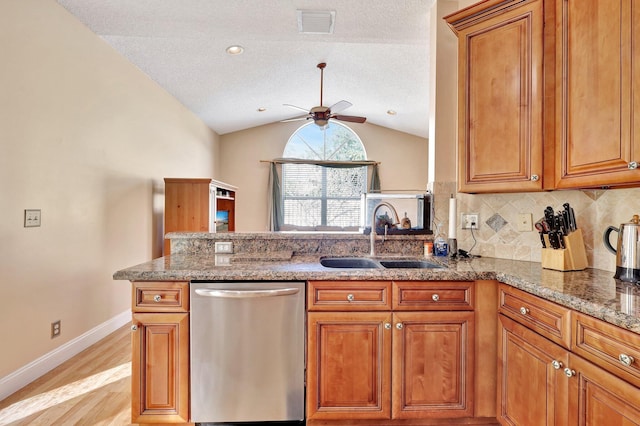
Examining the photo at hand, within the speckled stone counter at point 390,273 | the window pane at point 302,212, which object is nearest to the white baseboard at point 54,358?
the speckled stone counter at point 390,273

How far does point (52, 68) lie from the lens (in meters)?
2.44

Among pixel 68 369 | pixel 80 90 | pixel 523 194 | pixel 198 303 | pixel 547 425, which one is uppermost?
pixel 80 90

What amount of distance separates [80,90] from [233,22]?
141 cm

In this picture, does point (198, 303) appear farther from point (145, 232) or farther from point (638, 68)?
point (145, 232)

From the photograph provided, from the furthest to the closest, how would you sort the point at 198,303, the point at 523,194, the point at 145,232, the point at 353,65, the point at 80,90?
the point at 353,65 → the point at 145,232 → the point at 80,90 → the point at 523,194 → the point at 198,303

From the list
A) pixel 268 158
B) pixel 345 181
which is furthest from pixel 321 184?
pixel 268 158

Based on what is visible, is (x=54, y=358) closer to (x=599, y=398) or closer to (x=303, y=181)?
(x=599, y=398)

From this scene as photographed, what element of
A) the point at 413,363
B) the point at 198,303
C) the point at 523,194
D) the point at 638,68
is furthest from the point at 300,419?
the point at 638,68

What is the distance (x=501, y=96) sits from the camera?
1.78m

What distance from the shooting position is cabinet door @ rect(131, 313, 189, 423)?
1598 millimetres

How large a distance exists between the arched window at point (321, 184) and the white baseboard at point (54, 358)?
419cm

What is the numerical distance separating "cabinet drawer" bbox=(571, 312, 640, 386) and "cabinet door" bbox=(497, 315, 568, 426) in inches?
4.0

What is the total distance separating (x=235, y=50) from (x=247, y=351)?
10.4 feet

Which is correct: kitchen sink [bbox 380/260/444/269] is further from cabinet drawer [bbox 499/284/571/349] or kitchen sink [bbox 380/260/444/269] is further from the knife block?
the knife block
